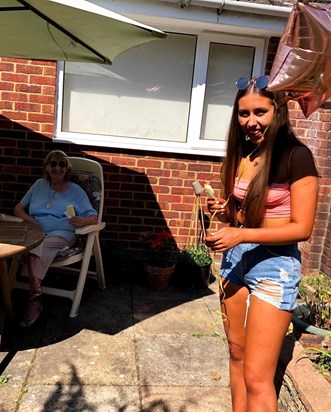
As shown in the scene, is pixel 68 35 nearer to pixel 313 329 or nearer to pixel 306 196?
pixel 306 196

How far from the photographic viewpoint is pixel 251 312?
1.87 meters

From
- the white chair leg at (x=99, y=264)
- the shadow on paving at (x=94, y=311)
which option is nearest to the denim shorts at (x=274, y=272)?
the shadow on paving at (x=94, y=311)

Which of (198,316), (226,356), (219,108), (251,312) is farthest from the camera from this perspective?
(219,108)

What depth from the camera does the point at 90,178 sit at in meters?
4.05

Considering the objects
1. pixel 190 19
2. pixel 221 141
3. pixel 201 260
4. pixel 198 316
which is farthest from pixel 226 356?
pixel 190 19

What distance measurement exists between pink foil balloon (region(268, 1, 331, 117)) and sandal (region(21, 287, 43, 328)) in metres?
2.56

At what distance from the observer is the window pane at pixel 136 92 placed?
4473mm

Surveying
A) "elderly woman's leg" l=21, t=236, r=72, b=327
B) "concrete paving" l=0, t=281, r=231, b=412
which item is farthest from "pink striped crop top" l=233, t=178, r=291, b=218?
"elderly woman's leg" l=21, t=236, r=72, b=327

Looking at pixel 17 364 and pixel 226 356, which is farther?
pixel 226 356

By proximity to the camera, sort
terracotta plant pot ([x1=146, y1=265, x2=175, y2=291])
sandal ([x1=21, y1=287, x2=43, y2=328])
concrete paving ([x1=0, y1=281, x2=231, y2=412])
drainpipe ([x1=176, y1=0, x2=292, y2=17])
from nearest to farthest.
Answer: concrete paving ([x1=0, y1=281, x2=231, y2=412])
sandal ([x1=21, y1=287, x2=43, y2=328])
drainpipe ([x1=176, y1=0, x2=292, y2=17])
terracotta plant pot ([x1=146, y1=265, x2=175, y2=291])

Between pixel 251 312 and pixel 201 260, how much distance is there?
2.56 meters

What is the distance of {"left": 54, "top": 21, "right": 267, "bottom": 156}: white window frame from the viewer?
444cm

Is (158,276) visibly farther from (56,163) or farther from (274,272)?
(274,272)

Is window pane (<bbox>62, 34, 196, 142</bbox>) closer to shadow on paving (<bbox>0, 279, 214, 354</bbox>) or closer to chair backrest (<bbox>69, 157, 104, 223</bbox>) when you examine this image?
chair backrest (<bbox>69, 157, 104, 223</bbox>)
